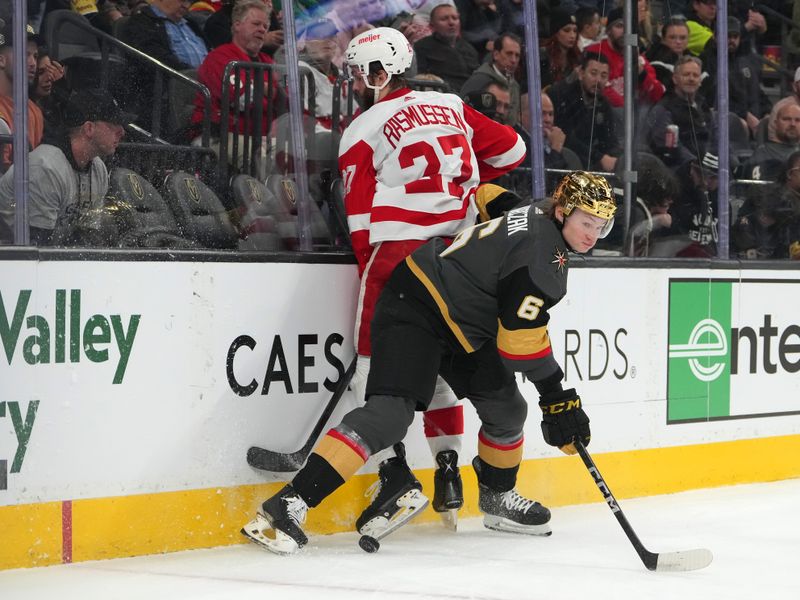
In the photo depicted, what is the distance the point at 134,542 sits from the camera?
331 cm

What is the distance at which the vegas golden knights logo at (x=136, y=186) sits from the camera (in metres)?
3.39

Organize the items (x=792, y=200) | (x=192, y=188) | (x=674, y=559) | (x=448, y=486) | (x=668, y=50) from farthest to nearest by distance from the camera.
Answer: (x=792, y=200) → (x=668, y=50) → (x=448, y=486) → (x=192, y=188) → (x=674, y=559)

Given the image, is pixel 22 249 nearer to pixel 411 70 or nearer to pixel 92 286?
pixel 92 286

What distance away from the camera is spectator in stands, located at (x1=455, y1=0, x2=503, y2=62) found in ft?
13.5

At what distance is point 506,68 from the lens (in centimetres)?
425

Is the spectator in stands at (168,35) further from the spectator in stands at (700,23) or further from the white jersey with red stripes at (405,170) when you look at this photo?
the spectator in stands at (700,23)

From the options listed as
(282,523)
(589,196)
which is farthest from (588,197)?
(282,523)

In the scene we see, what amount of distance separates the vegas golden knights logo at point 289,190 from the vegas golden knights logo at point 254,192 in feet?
0.30

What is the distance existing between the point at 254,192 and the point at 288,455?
0.72m

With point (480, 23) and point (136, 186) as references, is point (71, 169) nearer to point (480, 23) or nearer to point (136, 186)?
point (136, 186)

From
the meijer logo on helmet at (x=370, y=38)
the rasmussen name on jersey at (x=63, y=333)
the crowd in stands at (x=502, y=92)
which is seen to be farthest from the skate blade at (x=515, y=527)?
the meijer logo on helmet at (x=370, y=38)

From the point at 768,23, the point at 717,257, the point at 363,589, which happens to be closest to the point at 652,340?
the point at 717,257

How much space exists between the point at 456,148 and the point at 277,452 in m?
0.97

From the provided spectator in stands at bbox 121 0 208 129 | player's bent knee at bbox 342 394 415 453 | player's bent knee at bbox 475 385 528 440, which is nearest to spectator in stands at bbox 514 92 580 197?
player's bent knee at bbox 475 385 528 440
